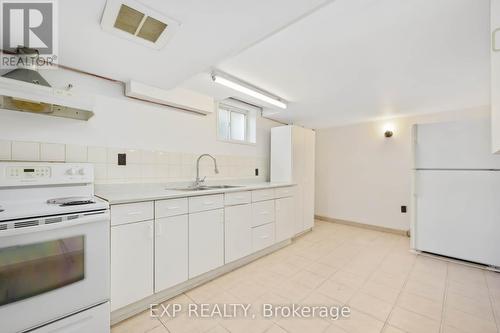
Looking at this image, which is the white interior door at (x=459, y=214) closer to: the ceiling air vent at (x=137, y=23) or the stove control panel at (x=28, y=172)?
the ceiling air vent at (x=137, y=23)

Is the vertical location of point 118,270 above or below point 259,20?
below

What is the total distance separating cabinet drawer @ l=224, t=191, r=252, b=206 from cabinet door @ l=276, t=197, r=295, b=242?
2.02 ft

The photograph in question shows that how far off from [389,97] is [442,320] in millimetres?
2392

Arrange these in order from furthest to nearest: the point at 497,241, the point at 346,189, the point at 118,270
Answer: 1. the point at 346,189
2. the point at 497,241
3. the point at 118,270

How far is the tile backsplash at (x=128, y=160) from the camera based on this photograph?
1.62 meters

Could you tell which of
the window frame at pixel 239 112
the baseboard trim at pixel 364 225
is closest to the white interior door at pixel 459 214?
the baseboard trim at pixel 364 225

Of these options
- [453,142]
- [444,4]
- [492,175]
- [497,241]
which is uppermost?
[444,4]

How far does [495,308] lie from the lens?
1.74 meters

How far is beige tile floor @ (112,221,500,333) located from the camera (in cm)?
155

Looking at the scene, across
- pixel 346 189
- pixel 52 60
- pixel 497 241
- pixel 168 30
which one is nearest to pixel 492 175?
pixel 497 241

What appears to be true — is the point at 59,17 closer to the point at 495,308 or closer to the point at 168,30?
the point at 168,30

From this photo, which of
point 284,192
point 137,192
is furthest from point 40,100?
point 284,192

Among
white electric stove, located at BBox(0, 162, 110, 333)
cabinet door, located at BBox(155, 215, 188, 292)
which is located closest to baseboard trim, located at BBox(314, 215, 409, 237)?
cabinet door, located at BBox(155, 215, 188, 292)

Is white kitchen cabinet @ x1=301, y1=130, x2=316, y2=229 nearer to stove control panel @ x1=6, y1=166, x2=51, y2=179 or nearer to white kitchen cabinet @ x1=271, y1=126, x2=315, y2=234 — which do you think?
white kitchen cabinet @ x1=271, y1=126, x2=315, y2=234
